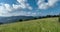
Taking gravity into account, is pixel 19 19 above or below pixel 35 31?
below

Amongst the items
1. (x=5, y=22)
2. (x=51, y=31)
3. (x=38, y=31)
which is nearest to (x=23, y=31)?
(x=38, y=31)

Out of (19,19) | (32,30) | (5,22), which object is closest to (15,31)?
(32,30)

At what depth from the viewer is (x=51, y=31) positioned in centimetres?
1427

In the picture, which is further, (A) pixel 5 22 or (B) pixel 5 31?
(A) pixel 5 22

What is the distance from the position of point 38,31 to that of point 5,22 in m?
9.55

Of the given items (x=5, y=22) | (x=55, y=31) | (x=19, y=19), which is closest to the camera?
(x=55, y=31)

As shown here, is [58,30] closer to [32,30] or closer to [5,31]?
[32,30]

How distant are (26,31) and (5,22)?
354 inches

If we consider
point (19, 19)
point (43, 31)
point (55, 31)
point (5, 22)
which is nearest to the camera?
point (43, 31)

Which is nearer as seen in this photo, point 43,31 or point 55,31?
point 43,31

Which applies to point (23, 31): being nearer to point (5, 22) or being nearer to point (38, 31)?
point (38, 31)

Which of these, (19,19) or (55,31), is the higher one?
(55,31)

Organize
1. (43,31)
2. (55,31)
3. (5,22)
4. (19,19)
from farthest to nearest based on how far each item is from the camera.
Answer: (19,19) → (5,22) → (55,31) → (43,31)

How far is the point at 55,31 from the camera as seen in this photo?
14688mm
